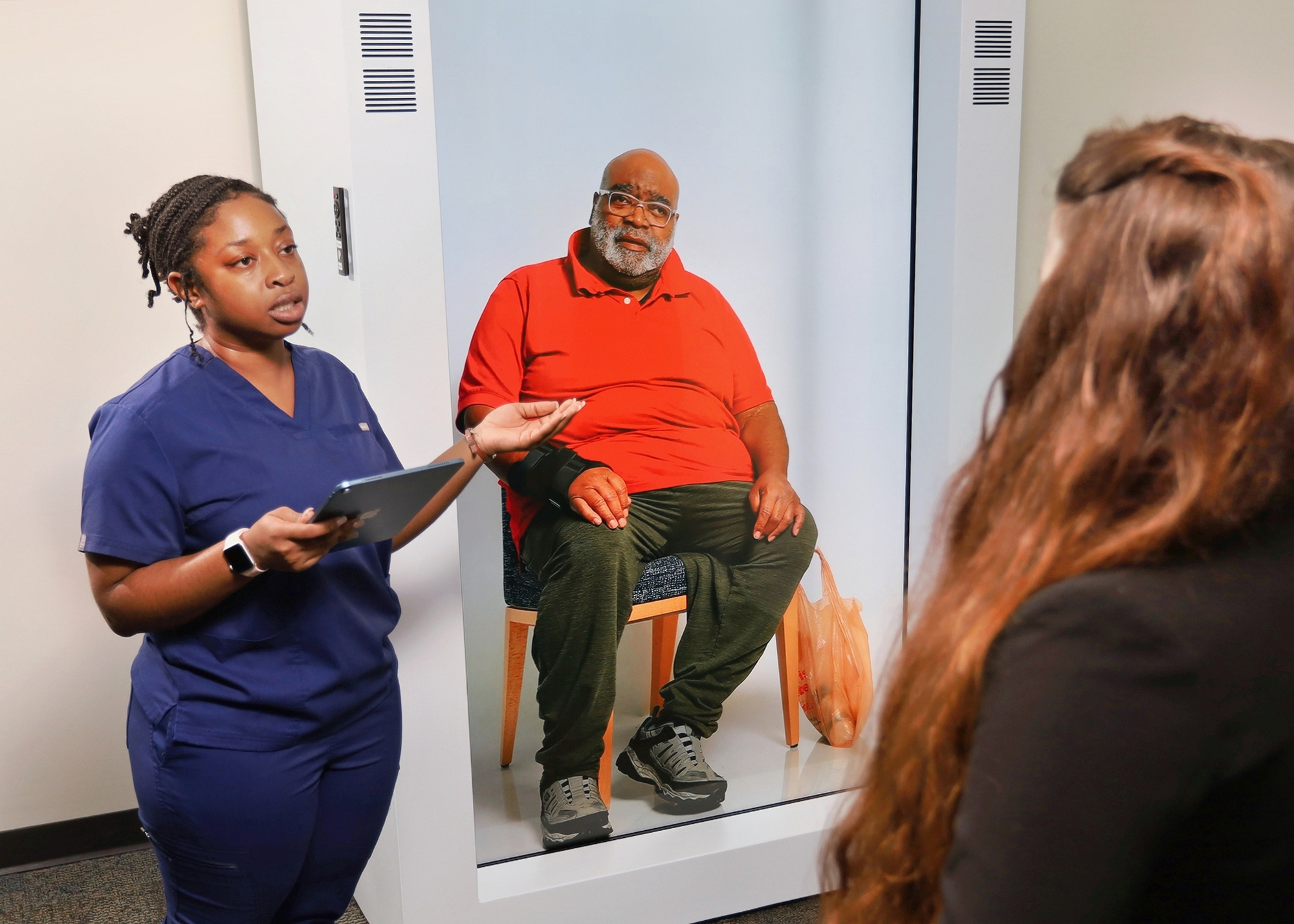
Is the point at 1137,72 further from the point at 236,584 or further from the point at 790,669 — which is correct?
the point at 236,584

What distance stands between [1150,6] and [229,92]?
2482mm

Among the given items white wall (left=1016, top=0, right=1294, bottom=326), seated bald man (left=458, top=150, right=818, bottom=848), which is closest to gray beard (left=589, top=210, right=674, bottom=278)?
seated bald man (left=458, top=150, right=818, bottom=848)

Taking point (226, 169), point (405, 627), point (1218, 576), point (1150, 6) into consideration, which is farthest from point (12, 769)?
point (1150, 6)

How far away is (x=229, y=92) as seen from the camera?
2.79 meters

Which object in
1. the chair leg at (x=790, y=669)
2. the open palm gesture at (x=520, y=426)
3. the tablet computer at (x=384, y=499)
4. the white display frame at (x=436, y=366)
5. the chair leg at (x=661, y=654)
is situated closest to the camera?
the tablet computer at (x=384, y=499)

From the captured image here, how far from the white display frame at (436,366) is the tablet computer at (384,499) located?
1.76 feet

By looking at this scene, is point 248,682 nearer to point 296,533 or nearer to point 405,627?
point 296,533

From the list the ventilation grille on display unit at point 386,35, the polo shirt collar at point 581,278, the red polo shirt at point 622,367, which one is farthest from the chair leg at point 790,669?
the ventilation grille on display unit at point 386,35

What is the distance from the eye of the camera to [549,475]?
7.72ft

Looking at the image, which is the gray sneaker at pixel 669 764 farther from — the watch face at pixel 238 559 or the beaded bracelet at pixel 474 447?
the watch face at pixel 238 559

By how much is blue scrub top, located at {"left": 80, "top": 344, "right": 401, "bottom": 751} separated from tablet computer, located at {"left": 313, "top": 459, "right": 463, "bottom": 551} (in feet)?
0.33

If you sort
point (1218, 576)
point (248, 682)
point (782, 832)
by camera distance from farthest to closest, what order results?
point (782, 832) → point (248, 682) → point (1218, 576)

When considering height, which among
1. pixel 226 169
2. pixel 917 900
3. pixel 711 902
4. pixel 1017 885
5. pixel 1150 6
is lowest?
pixel 711 902

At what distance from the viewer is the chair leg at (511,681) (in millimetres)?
2438
